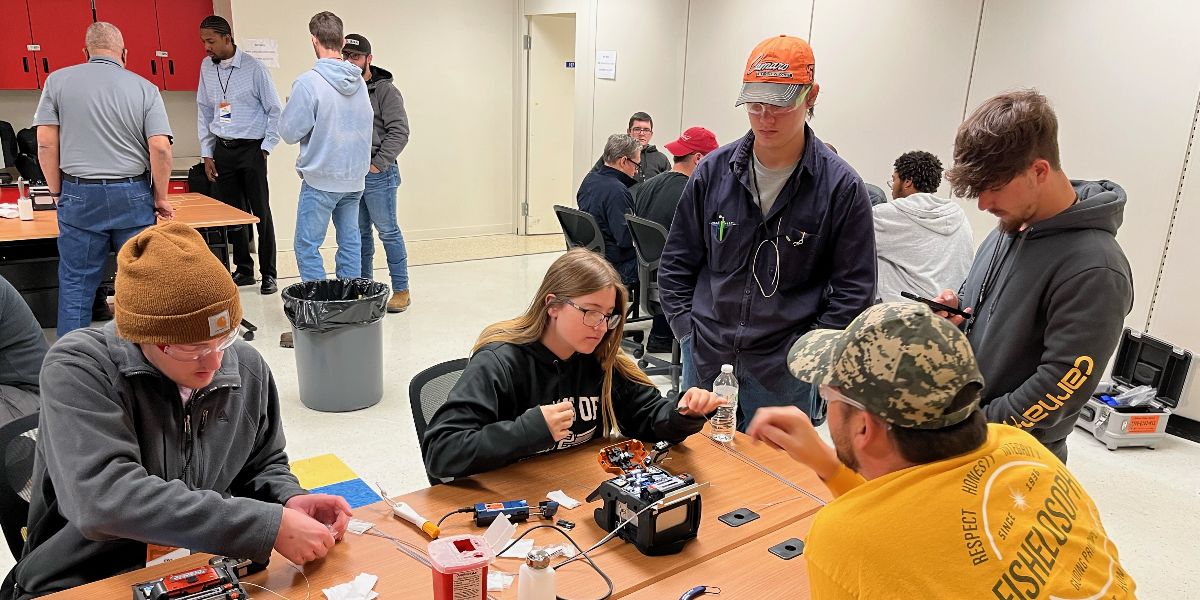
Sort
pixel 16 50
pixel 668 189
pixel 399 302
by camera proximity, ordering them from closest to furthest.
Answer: pixel 668 189, pixel 399 302, pixel 16 50

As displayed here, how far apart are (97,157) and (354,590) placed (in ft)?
11.3

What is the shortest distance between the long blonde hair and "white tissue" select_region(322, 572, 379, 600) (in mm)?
699

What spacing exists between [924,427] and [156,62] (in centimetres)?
727

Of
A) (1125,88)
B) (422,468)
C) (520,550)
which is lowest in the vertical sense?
(422,468)

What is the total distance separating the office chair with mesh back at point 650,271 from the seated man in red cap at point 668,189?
0.48 ft

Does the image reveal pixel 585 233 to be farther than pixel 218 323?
Yes

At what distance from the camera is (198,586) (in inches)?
49.2

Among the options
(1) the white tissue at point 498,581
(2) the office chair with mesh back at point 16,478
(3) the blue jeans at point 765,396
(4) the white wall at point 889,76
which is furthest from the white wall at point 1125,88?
(2) the office chair with mesh back at point 16,478

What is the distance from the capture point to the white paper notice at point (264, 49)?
A: 21.4ft

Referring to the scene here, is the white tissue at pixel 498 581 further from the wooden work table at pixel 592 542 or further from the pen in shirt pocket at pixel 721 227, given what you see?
the pen in shirt pocket at pixel 721 227

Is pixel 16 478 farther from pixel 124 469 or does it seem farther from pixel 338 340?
pixel 338 340

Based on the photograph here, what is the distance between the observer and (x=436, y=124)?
7633 millimetres

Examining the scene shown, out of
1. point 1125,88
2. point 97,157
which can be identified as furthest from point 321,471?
point 1125,88

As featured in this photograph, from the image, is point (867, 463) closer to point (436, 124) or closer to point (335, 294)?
point (335, 294)
